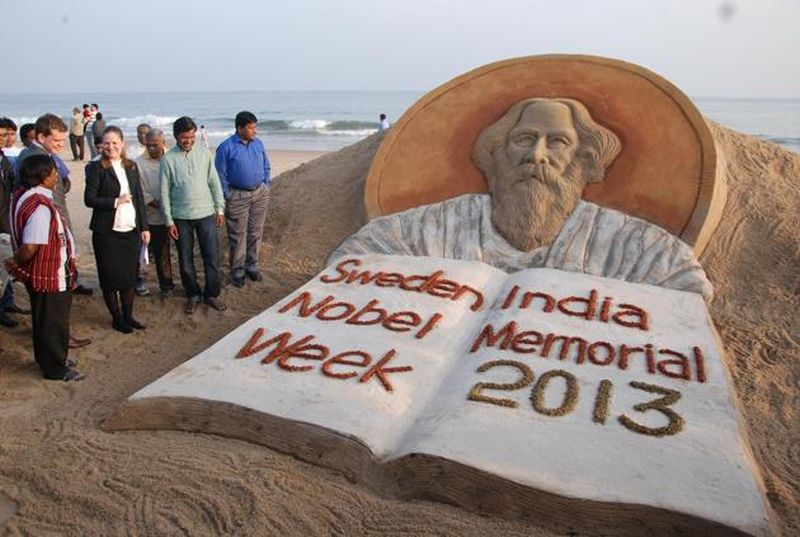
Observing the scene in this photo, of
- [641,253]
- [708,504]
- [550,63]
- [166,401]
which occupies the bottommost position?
[166,401]

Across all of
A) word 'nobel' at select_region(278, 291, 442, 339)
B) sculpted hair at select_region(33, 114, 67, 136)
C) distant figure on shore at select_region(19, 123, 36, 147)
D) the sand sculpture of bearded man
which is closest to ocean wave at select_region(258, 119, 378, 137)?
distant figure on shore at select_region(19, 123, 36, 147)

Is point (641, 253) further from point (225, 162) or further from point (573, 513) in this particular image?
point (225, 162)

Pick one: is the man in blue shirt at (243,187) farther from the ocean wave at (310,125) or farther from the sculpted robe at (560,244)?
the ocean wave at (310,125)

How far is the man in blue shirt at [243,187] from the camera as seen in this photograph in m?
5.19

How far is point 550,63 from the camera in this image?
5379mm

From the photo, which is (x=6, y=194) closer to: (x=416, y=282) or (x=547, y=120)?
(x=416, y=282)

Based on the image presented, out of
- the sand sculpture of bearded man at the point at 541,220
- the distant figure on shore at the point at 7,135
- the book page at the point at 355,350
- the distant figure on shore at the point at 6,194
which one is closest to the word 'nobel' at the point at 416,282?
the book page at the point at 355,350

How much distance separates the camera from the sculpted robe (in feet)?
14.4

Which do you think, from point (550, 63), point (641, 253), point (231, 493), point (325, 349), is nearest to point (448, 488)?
point (231, 493)

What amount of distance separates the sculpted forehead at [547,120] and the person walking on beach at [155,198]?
2.81 metres

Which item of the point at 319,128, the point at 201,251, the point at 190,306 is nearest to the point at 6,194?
the point at 201,251

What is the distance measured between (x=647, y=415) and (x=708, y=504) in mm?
611

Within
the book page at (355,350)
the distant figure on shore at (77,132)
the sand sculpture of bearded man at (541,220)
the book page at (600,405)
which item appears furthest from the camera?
the distant figure on shore at (77,132)

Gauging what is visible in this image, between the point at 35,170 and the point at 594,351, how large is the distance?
3212mm
